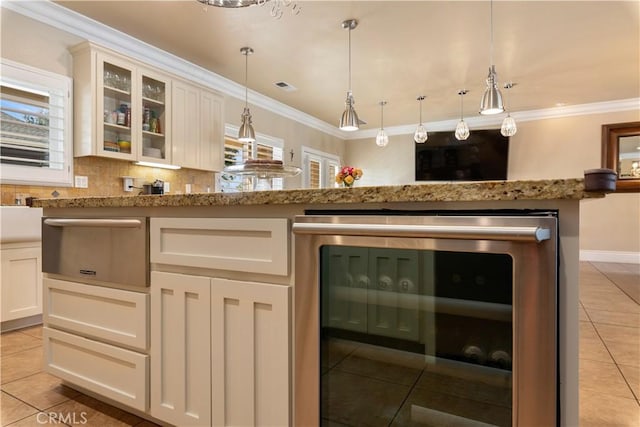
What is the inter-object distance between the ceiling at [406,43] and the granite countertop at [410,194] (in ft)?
7.45

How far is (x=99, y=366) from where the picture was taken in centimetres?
140

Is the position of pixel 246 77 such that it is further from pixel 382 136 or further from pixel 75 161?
pixel 75 161

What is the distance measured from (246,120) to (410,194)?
8.55ft

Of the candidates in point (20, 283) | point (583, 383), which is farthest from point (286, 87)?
point (583, 383)

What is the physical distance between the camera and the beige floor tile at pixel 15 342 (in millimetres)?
2200

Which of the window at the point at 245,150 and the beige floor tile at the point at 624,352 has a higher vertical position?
the window at the point at 245,150

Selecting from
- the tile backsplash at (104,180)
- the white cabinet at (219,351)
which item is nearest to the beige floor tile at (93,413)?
the white cabinet at (219,351)

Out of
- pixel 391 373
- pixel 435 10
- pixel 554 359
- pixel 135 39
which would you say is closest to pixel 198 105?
pixel 135 39

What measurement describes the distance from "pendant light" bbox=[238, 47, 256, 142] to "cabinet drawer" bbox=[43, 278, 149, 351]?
196 cm

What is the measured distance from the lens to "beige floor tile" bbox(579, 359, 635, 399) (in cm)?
164

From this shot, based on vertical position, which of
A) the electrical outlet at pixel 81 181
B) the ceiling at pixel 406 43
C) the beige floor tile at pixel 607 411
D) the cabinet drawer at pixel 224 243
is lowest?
the beige floor tile at pixel 607 411

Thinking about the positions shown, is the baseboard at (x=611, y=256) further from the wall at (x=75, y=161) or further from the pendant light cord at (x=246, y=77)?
the wall at (x=75, y=161)

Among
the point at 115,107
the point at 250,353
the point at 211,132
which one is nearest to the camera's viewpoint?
the point at 250,353

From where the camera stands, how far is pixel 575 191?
0.71 meters
